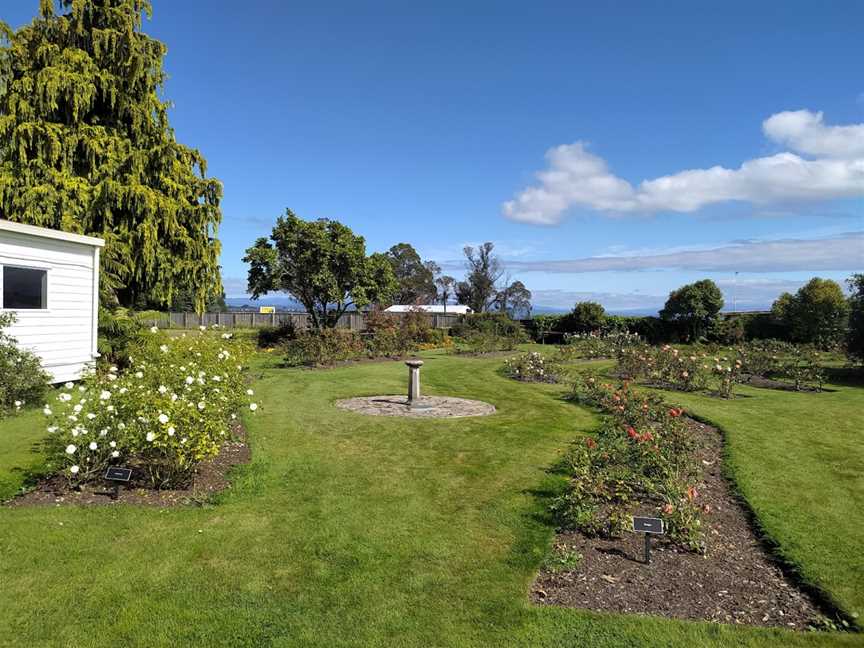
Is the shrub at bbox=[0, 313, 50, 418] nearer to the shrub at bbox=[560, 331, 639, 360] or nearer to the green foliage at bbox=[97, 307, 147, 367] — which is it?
the green foliage at bbox=[97, 307, 147, 367]

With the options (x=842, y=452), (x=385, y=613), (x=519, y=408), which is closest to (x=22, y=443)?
(x=385, y=613)

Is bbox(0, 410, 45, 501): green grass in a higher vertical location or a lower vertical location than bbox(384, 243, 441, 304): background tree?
lower

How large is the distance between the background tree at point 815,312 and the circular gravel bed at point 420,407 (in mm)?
14580

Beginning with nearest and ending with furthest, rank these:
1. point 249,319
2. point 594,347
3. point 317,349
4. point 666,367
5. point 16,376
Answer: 1. point 16,376
2. point 666,367
3. point 317,349
4. point 594,347
5. point 249,319

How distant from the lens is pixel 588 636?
3020 millimetres

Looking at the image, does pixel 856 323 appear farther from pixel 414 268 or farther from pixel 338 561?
pixel 414 268

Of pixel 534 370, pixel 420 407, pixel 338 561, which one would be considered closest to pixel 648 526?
pixel 338 561

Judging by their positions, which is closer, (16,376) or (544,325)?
(16,376)

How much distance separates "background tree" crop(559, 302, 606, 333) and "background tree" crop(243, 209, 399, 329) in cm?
983

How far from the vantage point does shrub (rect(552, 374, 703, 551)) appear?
4297mm

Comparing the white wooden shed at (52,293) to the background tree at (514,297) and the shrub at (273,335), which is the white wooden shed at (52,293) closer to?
the shrub at (273,335)

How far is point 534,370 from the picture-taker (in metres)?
13.8

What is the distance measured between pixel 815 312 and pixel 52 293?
25093mm

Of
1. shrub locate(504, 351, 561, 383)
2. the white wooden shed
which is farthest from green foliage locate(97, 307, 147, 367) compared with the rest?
shrub locate(504, 351, 561, 383)
